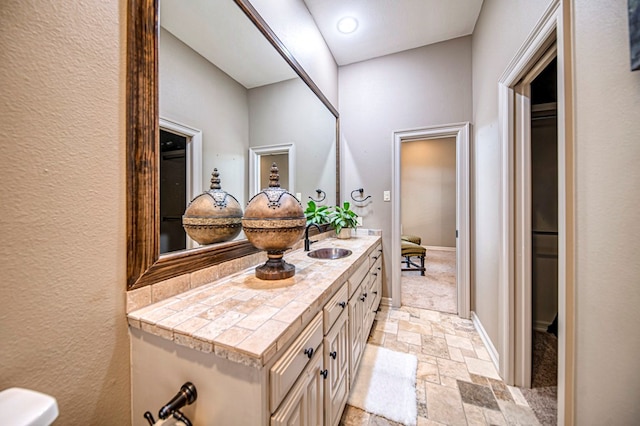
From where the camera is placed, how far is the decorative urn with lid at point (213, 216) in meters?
1.00

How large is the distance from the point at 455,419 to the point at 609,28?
5.97ft

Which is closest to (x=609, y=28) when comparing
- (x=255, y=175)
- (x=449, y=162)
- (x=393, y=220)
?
(x=255, y=175)

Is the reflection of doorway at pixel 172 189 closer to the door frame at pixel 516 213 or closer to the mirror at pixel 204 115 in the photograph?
the mirror at pixel 204 115

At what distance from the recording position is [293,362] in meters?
0.71

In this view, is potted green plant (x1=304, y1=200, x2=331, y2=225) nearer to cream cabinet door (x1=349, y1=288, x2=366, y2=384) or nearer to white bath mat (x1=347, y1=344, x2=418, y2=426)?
cream cabinet door (x1=349, y1=288, x2=366, y2=384)

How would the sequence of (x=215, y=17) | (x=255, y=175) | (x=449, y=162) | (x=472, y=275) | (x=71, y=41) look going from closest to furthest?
(x=71, y=41) → (x=215, y=17) → (x=255, y=175) → (x=472, y=275) → (x=449, y=162)

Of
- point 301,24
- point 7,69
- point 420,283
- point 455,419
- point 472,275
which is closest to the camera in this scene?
point 7,69

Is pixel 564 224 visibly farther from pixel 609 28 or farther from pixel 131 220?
pixel 131 220

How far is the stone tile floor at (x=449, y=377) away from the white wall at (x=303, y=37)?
247cm

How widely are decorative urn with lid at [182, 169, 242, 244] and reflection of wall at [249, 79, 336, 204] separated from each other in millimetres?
487

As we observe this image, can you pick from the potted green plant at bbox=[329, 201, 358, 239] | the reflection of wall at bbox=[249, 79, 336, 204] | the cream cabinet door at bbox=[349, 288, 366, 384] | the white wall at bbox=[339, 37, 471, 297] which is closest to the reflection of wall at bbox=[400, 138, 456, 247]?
the white wall at bbox=[339, 37, 471, 297]

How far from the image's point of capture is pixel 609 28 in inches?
28.6

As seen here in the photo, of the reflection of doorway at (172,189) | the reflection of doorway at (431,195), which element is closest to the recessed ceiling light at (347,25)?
the reflection of doorway at (172,189)

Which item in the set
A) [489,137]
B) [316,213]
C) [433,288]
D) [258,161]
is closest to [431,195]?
[433,288]
